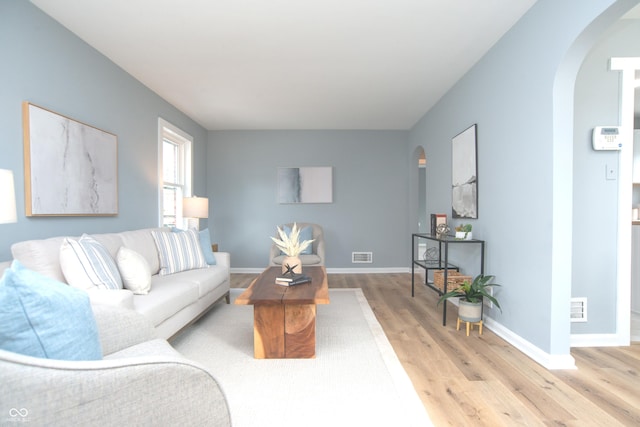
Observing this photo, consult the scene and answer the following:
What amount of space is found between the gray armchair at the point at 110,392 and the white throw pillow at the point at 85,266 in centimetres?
138

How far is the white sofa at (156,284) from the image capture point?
188cm

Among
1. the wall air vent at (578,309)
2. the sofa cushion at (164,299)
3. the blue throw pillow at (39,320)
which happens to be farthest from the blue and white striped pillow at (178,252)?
the wall air vent at (578,309)

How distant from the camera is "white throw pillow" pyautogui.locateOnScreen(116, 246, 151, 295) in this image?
2.25m

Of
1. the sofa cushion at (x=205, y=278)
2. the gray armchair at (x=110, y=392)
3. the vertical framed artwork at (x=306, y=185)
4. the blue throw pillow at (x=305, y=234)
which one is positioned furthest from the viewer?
the vertical framed artwork at (x=306, y=185)

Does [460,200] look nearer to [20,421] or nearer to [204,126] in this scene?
[20,421]

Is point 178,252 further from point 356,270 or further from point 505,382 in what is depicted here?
point 356,270

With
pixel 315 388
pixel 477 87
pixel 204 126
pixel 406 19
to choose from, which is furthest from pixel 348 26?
pixel 204 126

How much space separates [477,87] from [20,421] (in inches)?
146

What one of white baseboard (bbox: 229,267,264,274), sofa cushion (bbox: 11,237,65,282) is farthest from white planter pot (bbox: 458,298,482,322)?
white baseboard (bbox: 229,267,264,274)

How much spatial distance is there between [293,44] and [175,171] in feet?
9.44

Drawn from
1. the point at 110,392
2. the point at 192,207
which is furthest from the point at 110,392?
the point at 192,207

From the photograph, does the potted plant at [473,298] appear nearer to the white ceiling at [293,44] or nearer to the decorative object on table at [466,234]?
the decorative object on table at [466,234]

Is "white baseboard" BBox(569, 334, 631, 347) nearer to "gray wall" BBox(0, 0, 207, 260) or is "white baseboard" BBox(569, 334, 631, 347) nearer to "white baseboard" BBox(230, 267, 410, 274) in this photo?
"white baseboard" BBox(230, 267, 410, 274)

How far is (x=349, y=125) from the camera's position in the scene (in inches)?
209
